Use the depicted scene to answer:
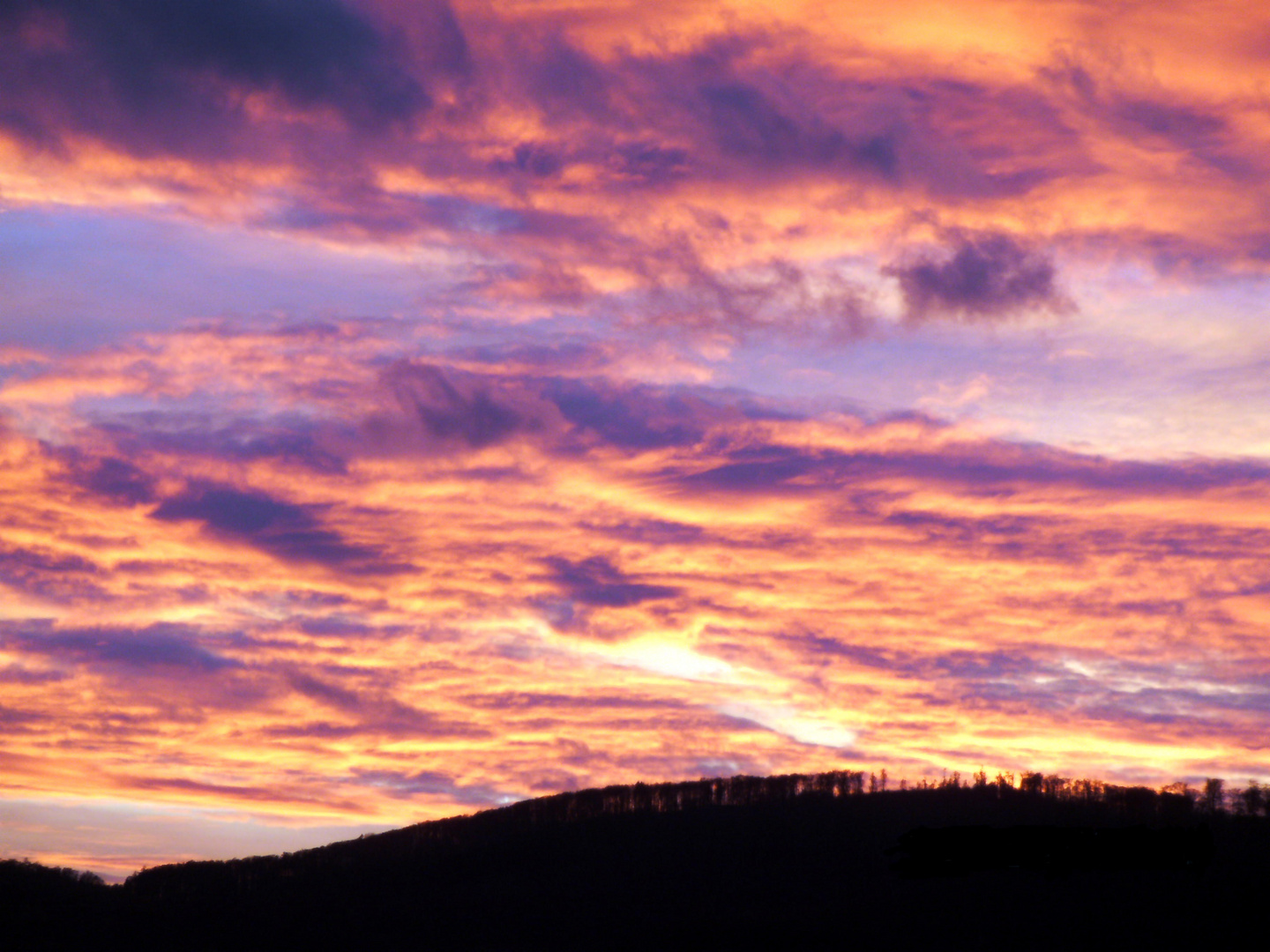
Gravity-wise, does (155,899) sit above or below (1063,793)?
below

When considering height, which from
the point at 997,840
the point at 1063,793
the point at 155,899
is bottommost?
the point at 155,899

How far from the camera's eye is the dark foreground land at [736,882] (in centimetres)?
5394

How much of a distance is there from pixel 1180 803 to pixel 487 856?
45.7 metres

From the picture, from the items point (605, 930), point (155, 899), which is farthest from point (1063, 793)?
point (155, 899)

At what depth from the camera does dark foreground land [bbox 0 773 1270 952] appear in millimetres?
53938

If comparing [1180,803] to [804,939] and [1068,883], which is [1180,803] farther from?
[804,939]

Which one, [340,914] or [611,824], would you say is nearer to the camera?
[340,914]

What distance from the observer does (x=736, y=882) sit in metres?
73.8

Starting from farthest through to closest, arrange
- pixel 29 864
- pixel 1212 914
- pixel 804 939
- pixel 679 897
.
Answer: pixel 29 864 → pixel 679 897 → pixel 804 939 → pixel 1212 914

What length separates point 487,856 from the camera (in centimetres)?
9231

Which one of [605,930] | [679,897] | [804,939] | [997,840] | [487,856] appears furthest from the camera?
[487,856]

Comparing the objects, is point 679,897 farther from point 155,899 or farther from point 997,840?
point 155,899

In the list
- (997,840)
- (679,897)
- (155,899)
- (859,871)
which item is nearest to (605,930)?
(679,897)

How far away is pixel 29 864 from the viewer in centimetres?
11919
